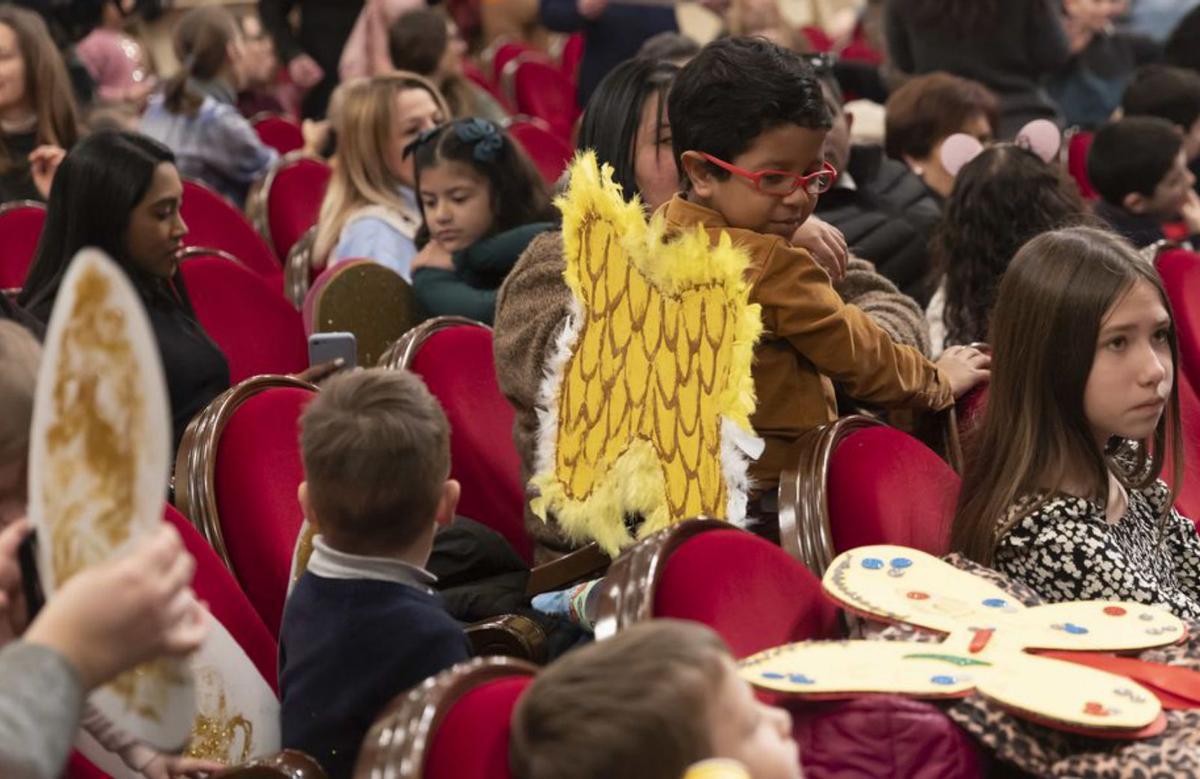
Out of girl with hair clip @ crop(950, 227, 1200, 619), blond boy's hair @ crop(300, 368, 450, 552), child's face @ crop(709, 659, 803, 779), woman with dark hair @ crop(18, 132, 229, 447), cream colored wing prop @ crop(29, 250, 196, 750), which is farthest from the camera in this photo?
woman with dark hair @ crop(18, 132, 229, 447)

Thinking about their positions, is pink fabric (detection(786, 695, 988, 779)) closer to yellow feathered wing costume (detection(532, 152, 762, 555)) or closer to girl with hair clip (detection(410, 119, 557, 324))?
yellow feathered wing costume (detection(532, 152, 762, 555))

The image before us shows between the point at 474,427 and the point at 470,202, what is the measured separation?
895mm

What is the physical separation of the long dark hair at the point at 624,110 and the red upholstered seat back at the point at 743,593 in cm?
106

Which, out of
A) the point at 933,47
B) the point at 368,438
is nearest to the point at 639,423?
the point at 368,438

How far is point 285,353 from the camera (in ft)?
12.6

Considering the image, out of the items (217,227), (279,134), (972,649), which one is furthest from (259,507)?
(279,134)

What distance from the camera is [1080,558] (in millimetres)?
2375

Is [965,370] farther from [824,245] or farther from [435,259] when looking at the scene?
[435,259]

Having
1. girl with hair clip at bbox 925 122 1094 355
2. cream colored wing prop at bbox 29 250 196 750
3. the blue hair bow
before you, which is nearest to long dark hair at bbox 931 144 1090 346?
girl with hair clip at bbox 925 122 1094 355

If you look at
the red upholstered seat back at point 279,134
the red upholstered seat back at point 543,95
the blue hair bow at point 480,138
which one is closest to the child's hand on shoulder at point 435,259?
the blue hair bow at point 480,138

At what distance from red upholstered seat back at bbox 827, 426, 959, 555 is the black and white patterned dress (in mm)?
138

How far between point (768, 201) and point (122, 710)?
127cm

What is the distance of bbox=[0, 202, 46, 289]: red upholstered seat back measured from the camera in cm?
424

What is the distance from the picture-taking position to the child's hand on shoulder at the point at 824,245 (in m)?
2.77
